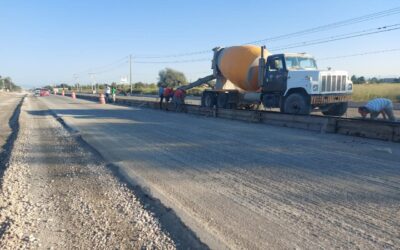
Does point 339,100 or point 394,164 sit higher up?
point 339,100

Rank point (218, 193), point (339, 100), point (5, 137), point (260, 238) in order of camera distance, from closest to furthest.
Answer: point (260, 238)
point (218, 193)
point (5, 137)
point (339, 100)

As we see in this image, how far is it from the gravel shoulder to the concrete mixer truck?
882 cm

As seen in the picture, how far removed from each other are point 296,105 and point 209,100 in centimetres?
736

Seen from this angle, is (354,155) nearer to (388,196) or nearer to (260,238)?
(388,196)

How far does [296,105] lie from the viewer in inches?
577

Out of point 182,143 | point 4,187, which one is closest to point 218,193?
point 4,187

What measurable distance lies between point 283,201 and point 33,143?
8.17 metres

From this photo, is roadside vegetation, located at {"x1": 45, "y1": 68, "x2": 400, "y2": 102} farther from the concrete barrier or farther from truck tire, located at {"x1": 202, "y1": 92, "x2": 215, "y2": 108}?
the concrete barrier

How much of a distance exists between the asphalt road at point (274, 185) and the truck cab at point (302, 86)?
139 inches

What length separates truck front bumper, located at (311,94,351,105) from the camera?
46.4 feet

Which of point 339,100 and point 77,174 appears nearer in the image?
point 77,174

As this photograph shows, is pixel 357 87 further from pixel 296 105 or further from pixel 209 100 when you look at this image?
pixel 296 105

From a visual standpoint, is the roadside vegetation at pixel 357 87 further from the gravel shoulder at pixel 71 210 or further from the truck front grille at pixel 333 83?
the gravel shoulder at pixel 71 210

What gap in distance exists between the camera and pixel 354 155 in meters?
8.12
